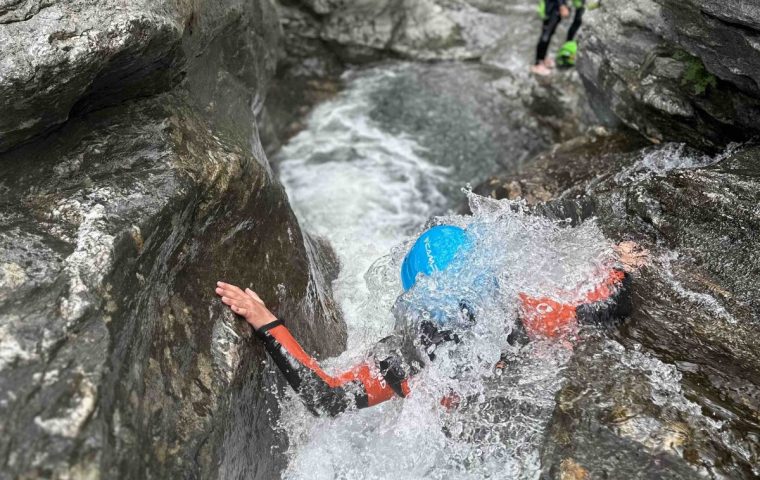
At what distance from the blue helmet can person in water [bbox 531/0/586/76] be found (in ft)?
20.6

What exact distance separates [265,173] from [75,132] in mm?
1260

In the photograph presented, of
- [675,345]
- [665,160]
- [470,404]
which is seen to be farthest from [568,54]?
[470,404]

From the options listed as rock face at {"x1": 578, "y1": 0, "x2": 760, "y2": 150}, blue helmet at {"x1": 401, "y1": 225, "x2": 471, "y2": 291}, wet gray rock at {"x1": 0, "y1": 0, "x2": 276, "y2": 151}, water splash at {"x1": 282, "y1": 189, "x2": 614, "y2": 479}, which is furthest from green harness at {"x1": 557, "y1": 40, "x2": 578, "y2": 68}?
wet gray rock at {"x1": 0, "y1": 0, "x2": 276, "y2": 151}

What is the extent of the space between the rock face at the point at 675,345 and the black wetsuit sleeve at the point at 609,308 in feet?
0.26

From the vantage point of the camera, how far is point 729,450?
2.82 m

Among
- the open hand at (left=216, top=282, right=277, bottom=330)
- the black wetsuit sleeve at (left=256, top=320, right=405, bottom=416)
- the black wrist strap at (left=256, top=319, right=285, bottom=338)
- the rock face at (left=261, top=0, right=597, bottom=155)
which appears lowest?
the rock face at (left=261, top=0, right=597, bottom=155)

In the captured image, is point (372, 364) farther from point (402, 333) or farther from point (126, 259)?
point (126, 259)

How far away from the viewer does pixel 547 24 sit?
357 inches

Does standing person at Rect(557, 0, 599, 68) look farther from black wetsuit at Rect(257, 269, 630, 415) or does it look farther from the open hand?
the open hand

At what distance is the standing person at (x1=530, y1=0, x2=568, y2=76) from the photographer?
29.3 feet

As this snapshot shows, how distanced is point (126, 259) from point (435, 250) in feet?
5.91

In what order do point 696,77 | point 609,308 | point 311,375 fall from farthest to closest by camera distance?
1. point 696,77
2. point 609,308
3. point 311,375

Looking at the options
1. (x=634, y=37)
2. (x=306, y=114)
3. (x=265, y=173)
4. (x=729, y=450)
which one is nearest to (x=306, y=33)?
(x=306, y=114)

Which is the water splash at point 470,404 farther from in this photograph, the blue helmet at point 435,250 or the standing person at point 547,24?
the standing person at point 547,24
